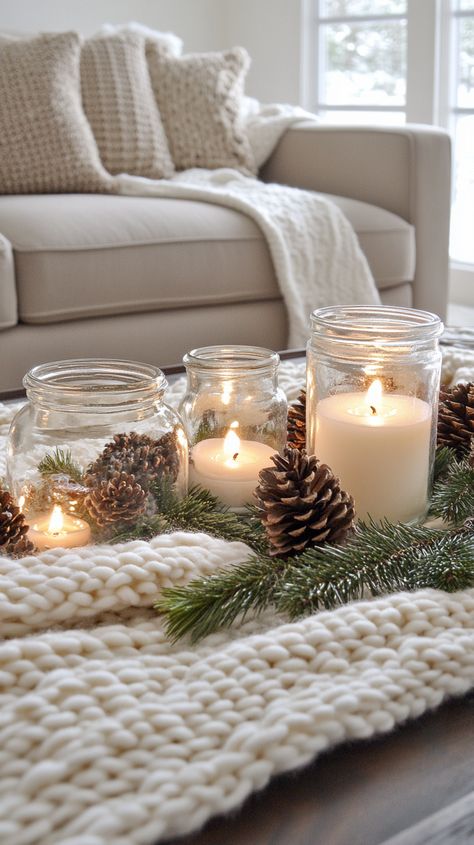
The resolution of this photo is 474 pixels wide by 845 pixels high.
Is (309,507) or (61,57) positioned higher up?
(61,57)

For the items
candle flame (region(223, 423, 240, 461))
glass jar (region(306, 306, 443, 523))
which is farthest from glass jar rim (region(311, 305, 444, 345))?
candle flame (region(223, 423, 240, 461))

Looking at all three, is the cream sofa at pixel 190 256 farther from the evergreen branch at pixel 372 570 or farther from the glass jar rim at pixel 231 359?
the evergreen branch at pixel 372 570

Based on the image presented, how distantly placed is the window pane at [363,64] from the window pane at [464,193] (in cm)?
28

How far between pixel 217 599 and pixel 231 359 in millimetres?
283

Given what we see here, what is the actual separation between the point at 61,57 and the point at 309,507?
2.04 metres

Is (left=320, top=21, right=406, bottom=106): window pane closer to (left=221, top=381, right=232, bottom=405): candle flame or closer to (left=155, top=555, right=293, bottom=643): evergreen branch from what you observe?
(left=221, top=381, right=232, bottom=405): candle flame

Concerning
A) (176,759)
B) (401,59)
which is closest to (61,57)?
(401,59)

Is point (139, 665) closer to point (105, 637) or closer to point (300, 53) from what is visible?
point (105, 637)

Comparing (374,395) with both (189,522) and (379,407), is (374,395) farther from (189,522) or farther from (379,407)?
(189,522)

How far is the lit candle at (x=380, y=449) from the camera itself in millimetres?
707

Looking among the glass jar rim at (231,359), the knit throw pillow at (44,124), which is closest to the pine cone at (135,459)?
the glass jar rim at (231,359)

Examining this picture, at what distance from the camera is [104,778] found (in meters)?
0.40

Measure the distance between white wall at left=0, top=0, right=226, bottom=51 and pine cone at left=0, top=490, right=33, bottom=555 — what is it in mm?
3010

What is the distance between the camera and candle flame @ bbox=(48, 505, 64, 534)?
64 centimetres
